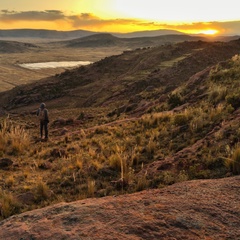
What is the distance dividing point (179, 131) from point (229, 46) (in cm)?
3775

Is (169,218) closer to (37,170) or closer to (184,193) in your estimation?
(184,193)

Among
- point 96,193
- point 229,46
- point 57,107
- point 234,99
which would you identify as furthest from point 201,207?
point 229,46

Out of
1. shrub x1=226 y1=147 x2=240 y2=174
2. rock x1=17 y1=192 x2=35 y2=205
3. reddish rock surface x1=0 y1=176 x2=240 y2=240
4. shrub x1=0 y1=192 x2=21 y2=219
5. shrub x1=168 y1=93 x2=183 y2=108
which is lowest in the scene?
rock x1=17 y1=192 x2=35 y2=205

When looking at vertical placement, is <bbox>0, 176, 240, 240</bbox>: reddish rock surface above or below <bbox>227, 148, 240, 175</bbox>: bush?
below

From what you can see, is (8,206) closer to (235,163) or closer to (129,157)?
(129,157)

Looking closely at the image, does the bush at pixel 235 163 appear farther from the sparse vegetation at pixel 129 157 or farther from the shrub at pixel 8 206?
the shrub at pixel 8 206

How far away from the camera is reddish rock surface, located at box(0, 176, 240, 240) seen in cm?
431

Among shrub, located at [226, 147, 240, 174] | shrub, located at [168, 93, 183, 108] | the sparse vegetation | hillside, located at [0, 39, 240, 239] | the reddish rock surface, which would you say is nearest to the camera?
the reddish rock surface

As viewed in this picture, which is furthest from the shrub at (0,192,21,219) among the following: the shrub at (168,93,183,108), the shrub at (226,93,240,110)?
the shrub at (168,93,183,108)

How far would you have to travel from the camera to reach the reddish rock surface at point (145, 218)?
431 centimetres

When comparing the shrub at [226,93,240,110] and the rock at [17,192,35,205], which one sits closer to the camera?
the rock at [17,192,35,205]

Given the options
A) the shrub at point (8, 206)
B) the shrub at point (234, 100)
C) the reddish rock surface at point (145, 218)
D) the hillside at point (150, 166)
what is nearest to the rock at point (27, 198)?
the hillside at point (150, 166)

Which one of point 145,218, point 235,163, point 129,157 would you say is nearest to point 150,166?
point 129,157

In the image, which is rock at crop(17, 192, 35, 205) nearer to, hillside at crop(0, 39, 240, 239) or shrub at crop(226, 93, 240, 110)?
hillside at crop(0, 39, 240, 239)
